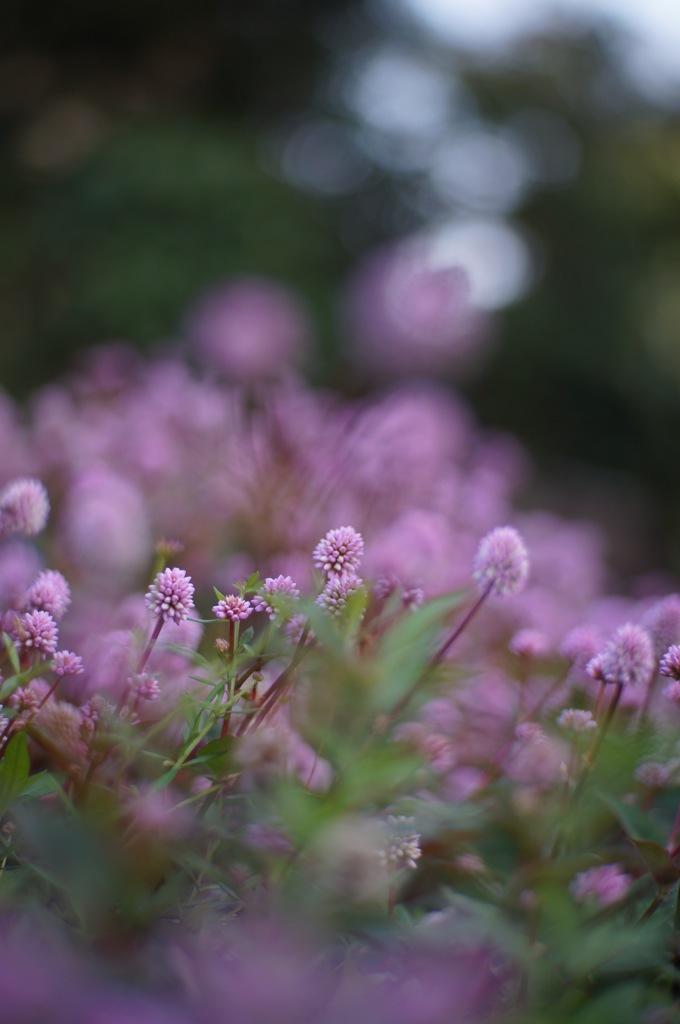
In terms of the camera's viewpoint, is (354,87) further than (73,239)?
Yes

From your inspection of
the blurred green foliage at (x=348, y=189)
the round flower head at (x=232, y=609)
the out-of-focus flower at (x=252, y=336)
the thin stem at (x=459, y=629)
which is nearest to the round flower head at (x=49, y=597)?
the round flower head at (x=232, y=609)

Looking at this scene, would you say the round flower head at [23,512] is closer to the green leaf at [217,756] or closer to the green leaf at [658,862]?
the green leaf at [217,756]

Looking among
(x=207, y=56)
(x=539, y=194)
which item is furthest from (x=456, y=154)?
(x=207, y=56)

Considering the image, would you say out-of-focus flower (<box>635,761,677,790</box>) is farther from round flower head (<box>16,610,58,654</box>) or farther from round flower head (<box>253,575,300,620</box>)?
round flower head (<box>16,610,58,654</box>)

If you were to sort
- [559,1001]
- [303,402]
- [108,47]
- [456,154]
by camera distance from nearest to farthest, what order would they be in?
[559,1001]
[303,402]
[108,47]
[456,154]

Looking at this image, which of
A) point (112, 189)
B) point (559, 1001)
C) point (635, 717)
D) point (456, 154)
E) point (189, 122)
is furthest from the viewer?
point (456, 154)

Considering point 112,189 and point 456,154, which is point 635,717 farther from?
point 456,154

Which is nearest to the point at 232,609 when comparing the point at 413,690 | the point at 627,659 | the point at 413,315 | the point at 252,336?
the point at 413,690
